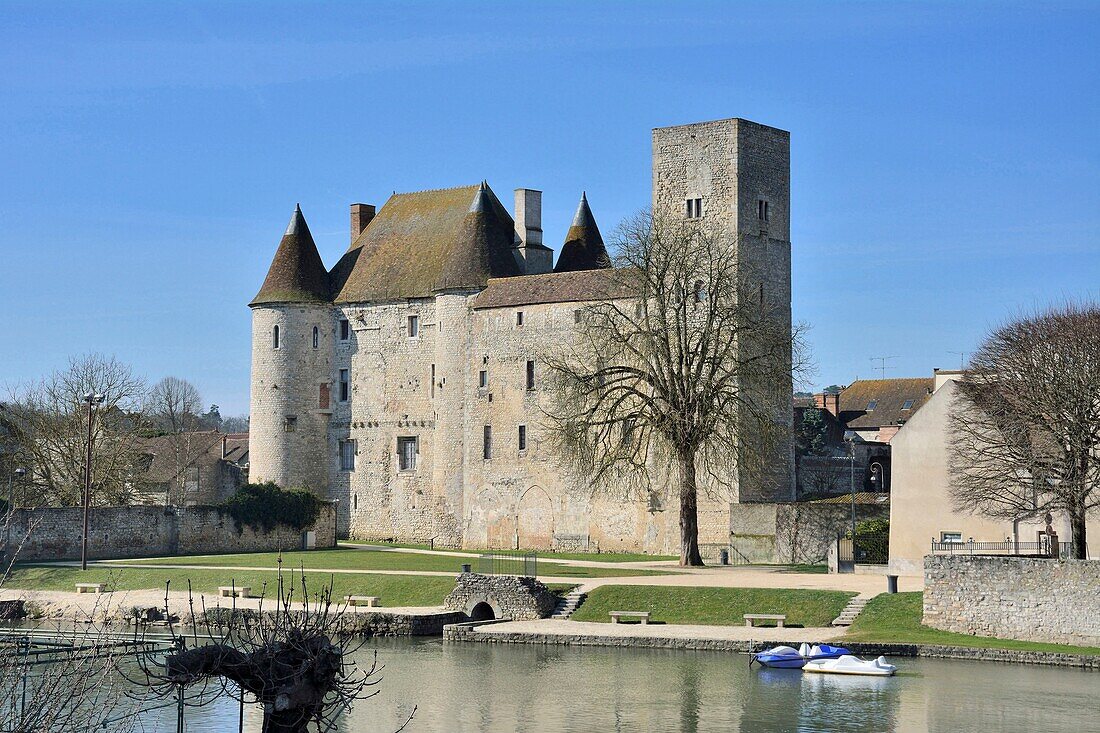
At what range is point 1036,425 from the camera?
111 feet

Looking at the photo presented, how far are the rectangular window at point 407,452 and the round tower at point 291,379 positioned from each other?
3.93 meters

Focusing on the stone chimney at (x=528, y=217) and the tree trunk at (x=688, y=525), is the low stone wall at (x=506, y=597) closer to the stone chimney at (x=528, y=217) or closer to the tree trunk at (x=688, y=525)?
the tree trunk at (x=688, y=525)

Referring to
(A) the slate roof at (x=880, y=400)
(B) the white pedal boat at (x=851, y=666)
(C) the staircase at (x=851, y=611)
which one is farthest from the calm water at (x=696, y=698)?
(A) the slate roof at (x=880, y=400)

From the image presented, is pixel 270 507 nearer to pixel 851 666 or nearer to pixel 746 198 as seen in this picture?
pixel 746 198

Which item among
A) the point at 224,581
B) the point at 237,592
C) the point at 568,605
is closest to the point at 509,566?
the point at 568,605

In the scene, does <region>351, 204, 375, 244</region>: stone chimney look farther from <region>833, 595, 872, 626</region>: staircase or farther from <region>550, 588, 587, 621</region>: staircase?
<region>833, 595, 872, 626</region>: staircase

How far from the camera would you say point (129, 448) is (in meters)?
60.1

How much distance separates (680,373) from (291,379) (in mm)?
22652

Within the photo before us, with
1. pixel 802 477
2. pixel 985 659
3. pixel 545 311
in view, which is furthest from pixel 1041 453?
pixel 545 311

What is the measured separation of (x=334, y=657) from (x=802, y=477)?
40.3 metres

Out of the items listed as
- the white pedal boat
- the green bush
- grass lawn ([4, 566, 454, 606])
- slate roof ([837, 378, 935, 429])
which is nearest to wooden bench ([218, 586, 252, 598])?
grass lawn ([4, 566, 454, 606])

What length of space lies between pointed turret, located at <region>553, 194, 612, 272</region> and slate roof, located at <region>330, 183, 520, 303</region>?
2.33 meters

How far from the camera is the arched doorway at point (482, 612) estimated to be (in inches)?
1497

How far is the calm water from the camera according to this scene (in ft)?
82.3
